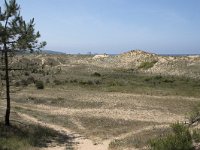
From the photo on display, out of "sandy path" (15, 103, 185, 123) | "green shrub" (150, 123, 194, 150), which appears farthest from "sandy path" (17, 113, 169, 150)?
"green shrub" (150, 123, 194, 150)

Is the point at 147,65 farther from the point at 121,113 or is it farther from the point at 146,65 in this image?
the point at 121,113

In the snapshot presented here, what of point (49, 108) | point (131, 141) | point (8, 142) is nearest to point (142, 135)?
point (131, 141)

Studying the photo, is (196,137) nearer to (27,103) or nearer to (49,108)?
(49,108)

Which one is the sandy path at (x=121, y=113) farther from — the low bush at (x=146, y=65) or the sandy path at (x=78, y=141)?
the low bush at (x=146, y=65)

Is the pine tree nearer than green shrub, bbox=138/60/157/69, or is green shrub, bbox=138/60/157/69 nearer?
the pine tree

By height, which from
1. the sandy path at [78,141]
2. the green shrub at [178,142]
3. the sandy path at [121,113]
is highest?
the green shrub at [178,142]

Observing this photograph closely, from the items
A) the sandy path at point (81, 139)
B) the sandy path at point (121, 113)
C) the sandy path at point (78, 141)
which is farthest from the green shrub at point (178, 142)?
the sandy path at point (121, 113)

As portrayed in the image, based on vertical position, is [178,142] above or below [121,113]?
above

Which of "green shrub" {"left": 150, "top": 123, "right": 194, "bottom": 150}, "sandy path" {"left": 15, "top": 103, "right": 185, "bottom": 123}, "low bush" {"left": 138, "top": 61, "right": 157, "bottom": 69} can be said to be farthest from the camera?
"low bush" {"left": 138, "top": 61, "right": 157, "bottom": 69}

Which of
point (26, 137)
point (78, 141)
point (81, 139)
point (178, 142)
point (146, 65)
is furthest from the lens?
point (146, 65)

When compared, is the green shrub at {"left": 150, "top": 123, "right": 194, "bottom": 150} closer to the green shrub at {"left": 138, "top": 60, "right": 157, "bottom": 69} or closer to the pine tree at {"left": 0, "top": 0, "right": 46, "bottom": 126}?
the pine tree at {"left": 0, "top": 0, "right": 46, "bottom": 126}

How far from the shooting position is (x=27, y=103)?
40.8m

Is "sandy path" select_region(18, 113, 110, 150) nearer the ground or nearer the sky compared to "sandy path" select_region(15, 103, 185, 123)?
nearer the ground

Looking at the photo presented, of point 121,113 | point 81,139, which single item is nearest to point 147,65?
point 121,113
